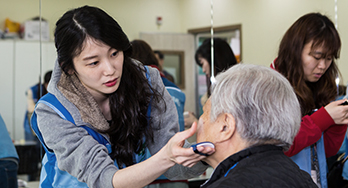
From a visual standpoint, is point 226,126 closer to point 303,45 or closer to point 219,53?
point 303,45

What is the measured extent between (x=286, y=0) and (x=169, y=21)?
0.88 m

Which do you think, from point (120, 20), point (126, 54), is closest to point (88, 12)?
point (126, 54)

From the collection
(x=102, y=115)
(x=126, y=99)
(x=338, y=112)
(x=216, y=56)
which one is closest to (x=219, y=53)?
(x=216, y=56)

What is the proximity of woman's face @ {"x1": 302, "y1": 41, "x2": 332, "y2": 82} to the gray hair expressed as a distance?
770 millimetres

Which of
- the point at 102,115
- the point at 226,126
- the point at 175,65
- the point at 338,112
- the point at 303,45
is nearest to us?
the point at 226,126

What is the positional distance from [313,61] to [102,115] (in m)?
1.08

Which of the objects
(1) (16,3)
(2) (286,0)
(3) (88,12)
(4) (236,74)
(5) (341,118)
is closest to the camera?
(4) (236,74)

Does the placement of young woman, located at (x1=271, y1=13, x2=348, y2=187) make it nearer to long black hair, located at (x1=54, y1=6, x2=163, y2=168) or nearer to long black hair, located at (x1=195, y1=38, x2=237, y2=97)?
long black hair, located at (x1=195, y1=38, x2=237, y2=97)

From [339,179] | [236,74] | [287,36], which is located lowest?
[339,179]

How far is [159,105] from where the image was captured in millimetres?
1572

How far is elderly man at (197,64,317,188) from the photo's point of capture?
109 cm

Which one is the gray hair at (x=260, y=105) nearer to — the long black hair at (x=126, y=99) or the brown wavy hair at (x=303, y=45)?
the long black hair at (x=126, y=99)

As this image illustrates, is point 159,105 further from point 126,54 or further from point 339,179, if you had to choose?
point 339,179

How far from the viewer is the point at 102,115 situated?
1496mm
